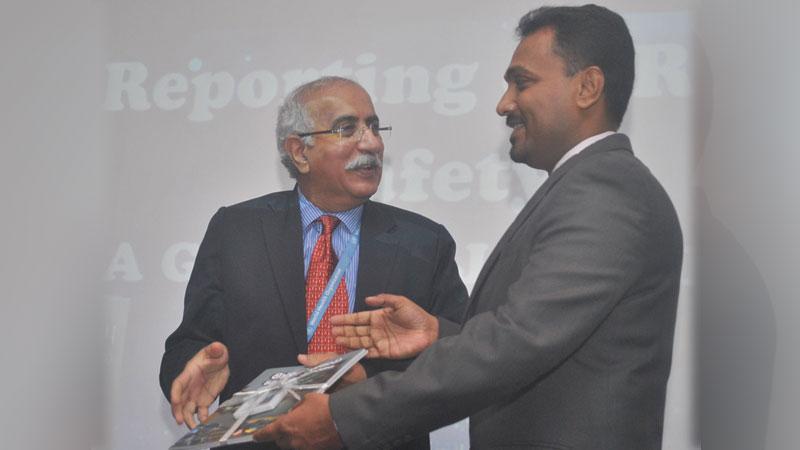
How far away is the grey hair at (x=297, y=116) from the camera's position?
2.97 meters

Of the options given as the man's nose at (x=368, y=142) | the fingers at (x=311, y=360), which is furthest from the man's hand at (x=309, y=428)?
the man's nose at (x=368, y=142)

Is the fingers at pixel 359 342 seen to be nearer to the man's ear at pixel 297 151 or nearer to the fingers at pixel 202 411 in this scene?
the fingers at pixel 202 411

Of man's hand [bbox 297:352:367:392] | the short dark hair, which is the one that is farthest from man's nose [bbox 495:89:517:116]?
man's hand [bbox 297:352:367:392]

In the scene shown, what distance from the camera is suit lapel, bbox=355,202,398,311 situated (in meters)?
2.84

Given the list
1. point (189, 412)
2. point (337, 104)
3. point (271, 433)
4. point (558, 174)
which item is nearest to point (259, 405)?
point (271, 433)

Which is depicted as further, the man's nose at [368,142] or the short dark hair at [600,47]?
the man's nose at [368,142]

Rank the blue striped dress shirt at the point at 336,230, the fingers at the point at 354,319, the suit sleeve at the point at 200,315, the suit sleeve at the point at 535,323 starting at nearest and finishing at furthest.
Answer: the suit sleeve at the point at 535,323 < the fingers at the point at 354,319 < the suit sleeve at the point at 200,315 < the blue striped dress shirt at the point at 336,230

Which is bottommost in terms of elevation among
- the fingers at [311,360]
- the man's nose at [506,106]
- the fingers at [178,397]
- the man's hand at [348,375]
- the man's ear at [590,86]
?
the fingers at [178,397]

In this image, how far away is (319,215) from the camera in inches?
116

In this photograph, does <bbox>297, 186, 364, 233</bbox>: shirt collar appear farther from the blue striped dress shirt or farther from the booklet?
the booklet

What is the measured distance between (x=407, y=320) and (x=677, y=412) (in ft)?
4.86

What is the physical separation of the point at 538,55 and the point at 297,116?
1095 millimetres

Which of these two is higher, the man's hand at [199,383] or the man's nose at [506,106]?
the man's nose at [506,106]

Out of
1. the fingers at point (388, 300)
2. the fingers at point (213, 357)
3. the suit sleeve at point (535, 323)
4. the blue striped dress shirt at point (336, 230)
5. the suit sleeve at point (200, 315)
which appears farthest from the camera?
the blue striped dress shirt at point (336, 230)
